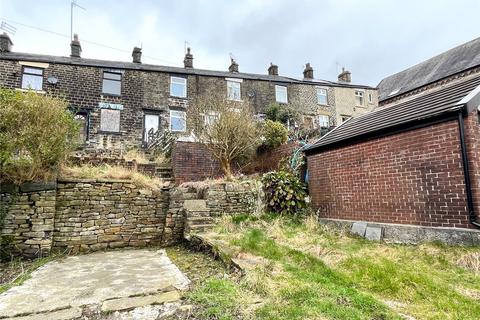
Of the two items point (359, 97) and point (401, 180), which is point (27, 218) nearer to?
point (401, 180)

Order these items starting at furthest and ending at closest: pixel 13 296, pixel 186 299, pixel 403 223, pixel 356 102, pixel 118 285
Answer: pixel 356 102, pixel 403 223, pixel 118 285, pixel 13 296, pixel 186 299

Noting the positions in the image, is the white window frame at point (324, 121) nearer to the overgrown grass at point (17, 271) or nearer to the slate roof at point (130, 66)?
the slate roof at point (130, 66)

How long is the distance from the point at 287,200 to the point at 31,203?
21.4 ft

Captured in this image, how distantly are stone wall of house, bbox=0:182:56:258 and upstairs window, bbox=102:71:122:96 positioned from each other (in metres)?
13.4

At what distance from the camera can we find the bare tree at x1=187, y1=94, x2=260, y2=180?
423 inches

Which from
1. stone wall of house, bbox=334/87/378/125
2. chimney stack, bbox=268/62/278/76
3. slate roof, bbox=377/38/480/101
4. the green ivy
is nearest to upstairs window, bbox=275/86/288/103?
chimney stack, bbox=268/62/278/76

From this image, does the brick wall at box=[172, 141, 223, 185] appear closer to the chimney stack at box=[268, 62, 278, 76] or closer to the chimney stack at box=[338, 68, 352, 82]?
the chimney stack at box=[268, 62, 278, 76]

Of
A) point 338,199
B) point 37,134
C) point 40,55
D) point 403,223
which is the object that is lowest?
point 403,223

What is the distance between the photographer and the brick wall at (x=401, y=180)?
5121 mm

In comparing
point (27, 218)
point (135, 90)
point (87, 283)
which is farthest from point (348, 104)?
point (87, 283)

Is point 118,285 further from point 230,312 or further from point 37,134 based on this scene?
point 37,134

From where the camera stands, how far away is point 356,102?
947 inches

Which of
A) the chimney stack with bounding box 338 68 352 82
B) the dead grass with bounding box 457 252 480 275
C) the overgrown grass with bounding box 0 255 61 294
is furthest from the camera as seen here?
the chimney stack with bounding box 338 68 352 82

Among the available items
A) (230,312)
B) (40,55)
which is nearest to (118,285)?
(230,312)
